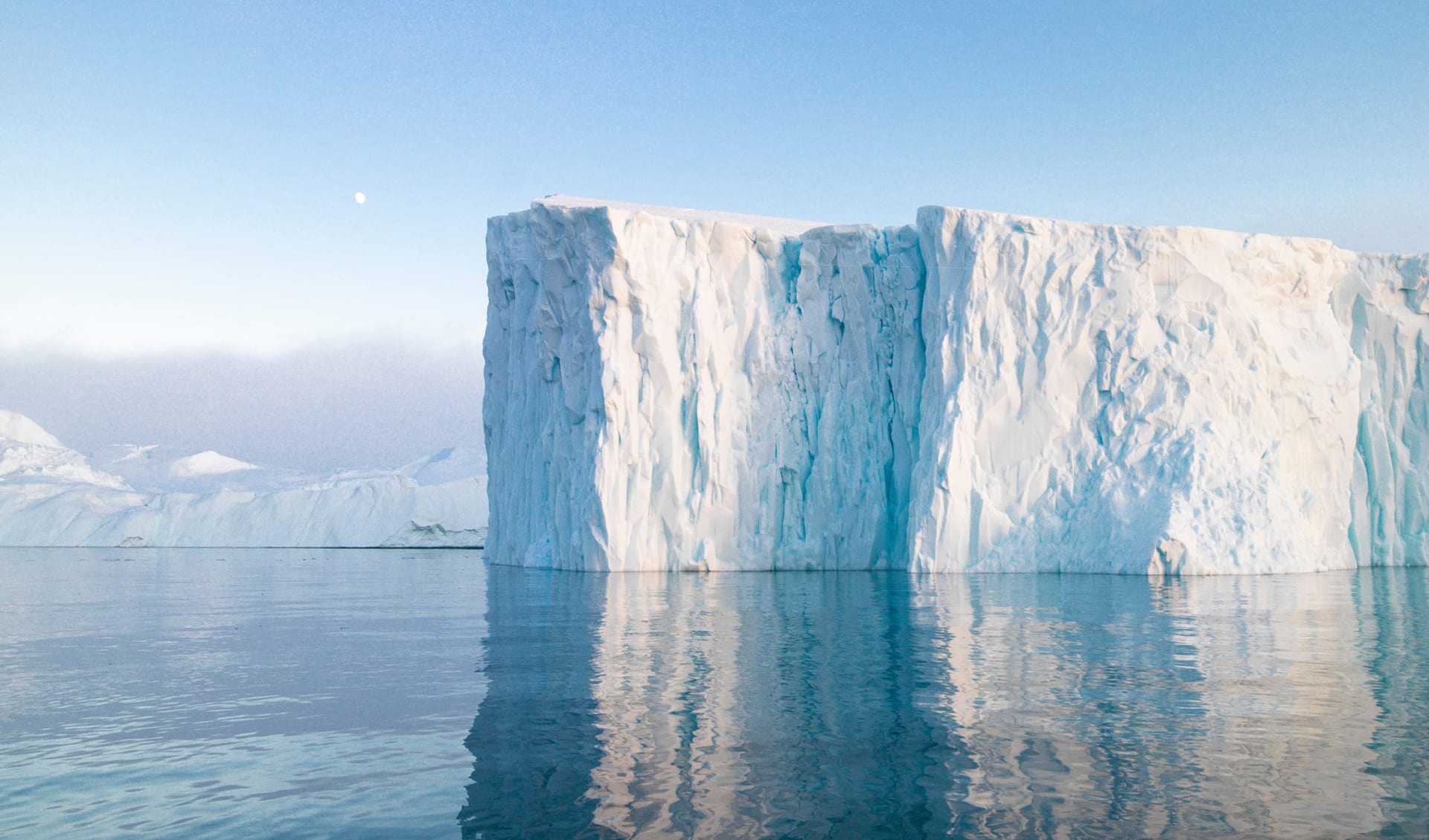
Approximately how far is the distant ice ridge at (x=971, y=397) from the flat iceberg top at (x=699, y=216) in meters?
0.68

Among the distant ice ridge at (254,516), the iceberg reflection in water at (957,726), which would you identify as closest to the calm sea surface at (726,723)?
the iceberg reflection in water at (957,726)

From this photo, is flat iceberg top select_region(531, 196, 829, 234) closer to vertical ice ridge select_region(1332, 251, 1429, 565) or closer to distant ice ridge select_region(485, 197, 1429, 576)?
distant ice ridge select_region(485, 197, 1429, 576)

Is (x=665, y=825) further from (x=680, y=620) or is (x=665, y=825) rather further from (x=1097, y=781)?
(x=680, y=620)

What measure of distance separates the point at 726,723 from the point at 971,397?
1710cm

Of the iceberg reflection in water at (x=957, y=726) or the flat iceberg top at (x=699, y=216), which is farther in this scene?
the flat iceberg top at (x=699, y=216)

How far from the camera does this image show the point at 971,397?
888 inches

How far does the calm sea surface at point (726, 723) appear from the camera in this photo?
464cm

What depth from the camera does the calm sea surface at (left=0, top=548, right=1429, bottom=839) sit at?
4.64 metres

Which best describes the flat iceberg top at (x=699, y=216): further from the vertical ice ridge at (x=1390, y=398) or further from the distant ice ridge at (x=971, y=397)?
the vertical ice ridge at (x=1390, y=398)

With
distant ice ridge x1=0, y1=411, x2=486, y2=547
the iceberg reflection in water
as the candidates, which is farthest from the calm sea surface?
distant ice ridge x1=0, y1=411, x2=486, y2=547

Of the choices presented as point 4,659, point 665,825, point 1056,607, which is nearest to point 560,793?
point 665,825

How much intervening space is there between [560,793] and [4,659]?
291 inches

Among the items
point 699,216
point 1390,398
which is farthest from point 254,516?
point 1390,398

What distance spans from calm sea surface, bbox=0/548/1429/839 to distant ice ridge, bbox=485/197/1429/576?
8.16 metres
